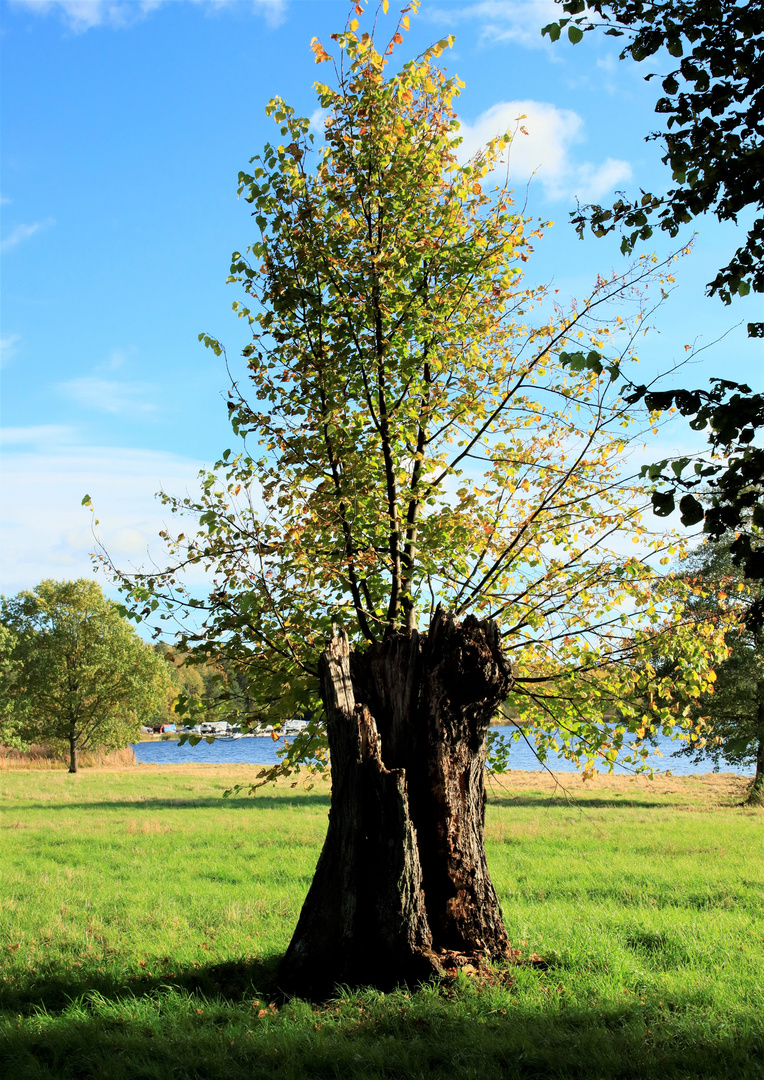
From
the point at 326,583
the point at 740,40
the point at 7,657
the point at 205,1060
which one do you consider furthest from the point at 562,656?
the point at 7,657

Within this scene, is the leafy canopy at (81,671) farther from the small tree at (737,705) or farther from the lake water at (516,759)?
the small tree at (737,705)

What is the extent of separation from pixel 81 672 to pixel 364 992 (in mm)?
44099

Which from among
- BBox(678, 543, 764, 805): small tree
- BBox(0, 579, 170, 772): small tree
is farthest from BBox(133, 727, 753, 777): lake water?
BBox(0, 579, 170, 772): small tree

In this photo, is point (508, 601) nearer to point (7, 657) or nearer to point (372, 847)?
point (372, 847)

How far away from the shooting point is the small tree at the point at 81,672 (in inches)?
1833

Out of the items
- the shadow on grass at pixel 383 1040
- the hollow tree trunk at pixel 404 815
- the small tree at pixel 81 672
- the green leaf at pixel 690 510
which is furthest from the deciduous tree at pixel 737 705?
the small tree at pixel 81 672

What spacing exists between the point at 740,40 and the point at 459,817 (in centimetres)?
701

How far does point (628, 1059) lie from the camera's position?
5.38m

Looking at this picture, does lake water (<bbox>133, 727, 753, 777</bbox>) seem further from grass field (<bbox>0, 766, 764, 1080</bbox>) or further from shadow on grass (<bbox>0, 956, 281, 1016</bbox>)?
shadow on grass (<bbox>0, 956, 281, 1016</bbox>)

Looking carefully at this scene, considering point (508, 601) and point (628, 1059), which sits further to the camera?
point (508, 601)

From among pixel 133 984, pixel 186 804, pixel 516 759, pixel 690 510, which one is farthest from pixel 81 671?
pixel 690 510

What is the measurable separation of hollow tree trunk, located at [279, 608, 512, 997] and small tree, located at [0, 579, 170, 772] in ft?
141

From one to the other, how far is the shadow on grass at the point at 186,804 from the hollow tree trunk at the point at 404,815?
65.0ft

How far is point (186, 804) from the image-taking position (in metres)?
27.8
